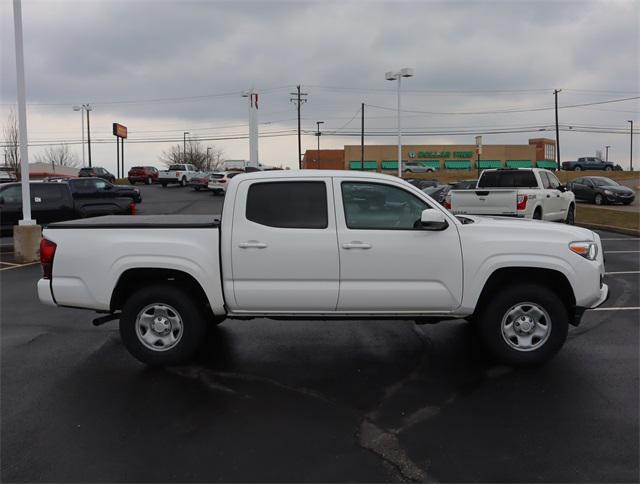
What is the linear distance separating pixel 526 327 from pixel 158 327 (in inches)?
139

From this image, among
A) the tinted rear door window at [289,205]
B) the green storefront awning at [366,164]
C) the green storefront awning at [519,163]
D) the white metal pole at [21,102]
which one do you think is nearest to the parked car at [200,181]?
the white metal pole at [21,102]

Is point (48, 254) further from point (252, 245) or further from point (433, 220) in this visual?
point (433, 220)

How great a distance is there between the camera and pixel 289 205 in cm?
527

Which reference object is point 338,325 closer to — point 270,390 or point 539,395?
point 270,390

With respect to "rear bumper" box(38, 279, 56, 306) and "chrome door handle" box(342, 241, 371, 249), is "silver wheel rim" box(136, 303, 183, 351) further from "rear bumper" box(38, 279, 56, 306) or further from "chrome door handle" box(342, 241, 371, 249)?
"chrome door handle" box(342, 241, 371, 249)

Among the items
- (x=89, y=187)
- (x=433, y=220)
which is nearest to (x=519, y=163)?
(x=89, y=187)

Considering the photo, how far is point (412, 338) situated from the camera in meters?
6.41

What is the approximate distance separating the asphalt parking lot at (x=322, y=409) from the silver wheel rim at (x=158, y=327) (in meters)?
0.27

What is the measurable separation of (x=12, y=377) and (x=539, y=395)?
481 centimetres

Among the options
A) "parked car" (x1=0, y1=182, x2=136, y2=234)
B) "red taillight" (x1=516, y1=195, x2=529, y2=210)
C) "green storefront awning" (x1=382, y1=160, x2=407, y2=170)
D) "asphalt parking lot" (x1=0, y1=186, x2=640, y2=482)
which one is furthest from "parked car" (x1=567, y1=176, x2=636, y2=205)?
"green storefront awning" (x1=382, y1=160, x2=407, y2=170)

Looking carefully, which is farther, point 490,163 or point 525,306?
point 490,163

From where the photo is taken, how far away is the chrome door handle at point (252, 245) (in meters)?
5.09

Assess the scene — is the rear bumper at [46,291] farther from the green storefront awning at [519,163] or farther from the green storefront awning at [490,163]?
the green storefront awning at [519,163]

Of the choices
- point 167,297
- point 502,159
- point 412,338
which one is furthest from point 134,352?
point 502,159
